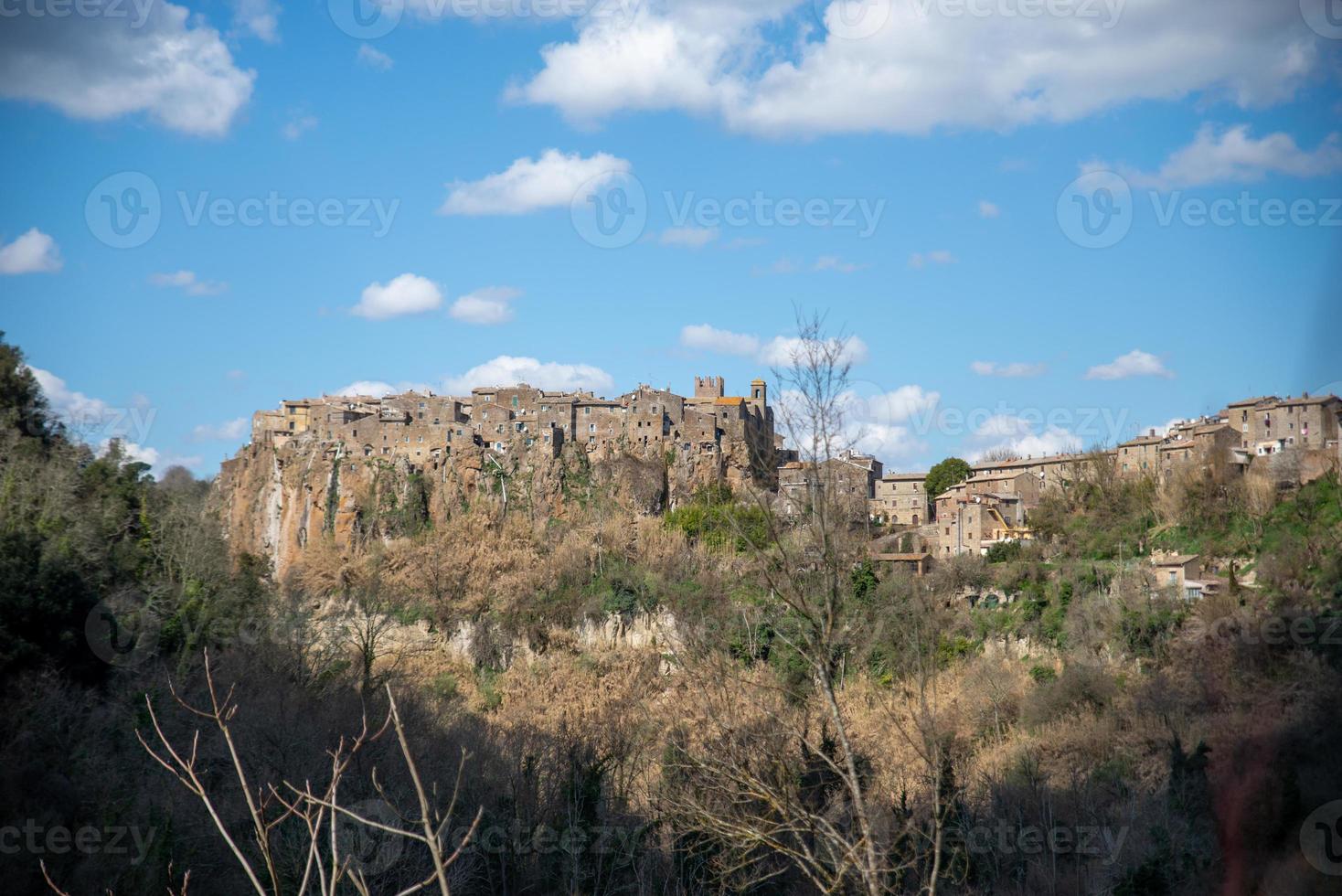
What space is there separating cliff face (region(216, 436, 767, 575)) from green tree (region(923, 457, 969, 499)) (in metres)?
8.55

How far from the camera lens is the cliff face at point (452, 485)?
4441 centimetres

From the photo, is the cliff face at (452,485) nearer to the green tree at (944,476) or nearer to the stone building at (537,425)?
the stone building at (537,425)

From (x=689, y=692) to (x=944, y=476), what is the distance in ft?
82.1

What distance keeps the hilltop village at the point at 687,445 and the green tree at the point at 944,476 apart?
15.5 inches

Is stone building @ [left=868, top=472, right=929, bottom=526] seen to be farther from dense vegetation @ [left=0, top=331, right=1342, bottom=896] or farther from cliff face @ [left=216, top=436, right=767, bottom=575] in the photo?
dense vegetation @ [left=0, top=331, right=1342, bottom=896]

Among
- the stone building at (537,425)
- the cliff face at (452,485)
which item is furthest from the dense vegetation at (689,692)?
the stone building at (537,425)

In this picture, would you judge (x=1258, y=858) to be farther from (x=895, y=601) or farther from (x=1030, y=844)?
(x=895, y=601)

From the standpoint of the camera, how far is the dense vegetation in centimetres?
1327

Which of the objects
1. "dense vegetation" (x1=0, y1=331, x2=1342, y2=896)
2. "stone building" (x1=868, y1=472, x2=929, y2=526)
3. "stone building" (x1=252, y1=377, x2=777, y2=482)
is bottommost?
"dense vegetation" (x1=0, y1=331, x2=1342, y2=896)

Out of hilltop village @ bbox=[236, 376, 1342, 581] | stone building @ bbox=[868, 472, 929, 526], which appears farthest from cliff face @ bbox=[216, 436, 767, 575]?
stone building @ bbox=[868, 472, 929, 526]

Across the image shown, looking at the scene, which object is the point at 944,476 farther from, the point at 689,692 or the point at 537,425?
the point at 689,692

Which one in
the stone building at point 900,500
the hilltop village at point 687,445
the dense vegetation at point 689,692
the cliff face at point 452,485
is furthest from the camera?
the stone building at point 900,500

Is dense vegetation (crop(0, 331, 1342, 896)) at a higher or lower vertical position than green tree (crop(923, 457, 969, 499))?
lower

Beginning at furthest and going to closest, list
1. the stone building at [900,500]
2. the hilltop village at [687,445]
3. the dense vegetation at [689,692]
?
the stone building at [900,500], the hilltop village at [687,445], the dense vegetation at [689,692]
